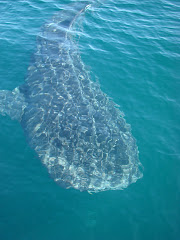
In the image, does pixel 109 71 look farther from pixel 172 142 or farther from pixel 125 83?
pixel 172 142

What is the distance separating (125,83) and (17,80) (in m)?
10.2

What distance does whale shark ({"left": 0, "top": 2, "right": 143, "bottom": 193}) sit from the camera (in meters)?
12.2

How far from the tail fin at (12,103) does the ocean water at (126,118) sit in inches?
24.3

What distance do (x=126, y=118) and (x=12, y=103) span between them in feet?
31.0

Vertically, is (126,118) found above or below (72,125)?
below

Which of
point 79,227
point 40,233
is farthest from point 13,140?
point 79,227

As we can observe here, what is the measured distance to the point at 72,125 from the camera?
1353cm

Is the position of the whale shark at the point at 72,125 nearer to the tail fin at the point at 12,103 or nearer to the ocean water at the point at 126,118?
the tail fin at the point at 12,103

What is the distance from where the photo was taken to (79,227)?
10.9 metres

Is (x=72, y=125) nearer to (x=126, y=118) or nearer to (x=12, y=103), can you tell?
(x=126, y=118)

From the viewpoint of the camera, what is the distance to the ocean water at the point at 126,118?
11031mm

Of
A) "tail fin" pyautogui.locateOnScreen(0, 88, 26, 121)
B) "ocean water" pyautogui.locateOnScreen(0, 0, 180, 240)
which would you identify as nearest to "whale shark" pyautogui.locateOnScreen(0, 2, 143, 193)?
"tail fin" pyautogui.locateOnScreen(0, 88, 26, 121)

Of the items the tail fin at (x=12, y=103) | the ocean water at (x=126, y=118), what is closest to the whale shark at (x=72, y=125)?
the tail fin at (x=12, y=103)

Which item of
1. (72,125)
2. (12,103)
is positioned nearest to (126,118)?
(72,125)
